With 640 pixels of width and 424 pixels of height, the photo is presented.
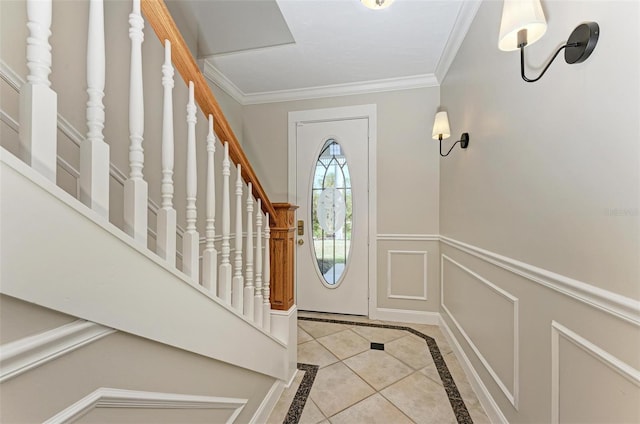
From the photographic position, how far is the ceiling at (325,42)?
71.6 inches

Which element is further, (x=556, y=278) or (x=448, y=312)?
(x=448, y=312)

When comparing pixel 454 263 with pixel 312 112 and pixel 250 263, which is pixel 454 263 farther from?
pixel 312 112

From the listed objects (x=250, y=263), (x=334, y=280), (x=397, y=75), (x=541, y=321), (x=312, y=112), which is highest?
(x=397, y=75)

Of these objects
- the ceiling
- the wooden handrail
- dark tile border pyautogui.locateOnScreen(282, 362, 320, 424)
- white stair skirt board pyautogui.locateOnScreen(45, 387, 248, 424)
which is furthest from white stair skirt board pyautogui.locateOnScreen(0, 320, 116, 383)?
the ceiling

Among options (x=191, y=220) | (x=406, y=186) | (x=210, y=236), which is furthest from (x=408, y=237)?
(x=191, y=220)

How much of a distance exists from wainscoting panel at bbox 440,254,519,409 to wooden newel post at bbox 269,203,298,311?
3.80ft

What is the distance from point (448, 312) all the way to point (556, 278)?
154cm

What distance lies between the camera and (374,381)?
1.78 metres

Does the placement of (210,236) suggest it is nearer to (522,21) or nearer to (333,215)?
(522,21)

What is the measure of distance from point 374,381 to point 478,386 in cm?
62

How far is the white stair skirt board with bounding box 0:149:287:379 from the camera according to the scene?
459 mm

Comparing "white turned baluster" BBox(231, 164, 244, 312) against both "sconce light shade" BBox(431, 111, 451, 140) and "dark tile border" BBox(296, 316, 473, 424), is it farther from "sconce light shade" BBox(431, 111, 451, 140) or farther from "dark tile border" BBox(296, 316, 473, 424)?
"sconce light shade" BBox(431, 111, 451, 140)

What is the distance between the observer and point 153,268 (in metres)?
0.71

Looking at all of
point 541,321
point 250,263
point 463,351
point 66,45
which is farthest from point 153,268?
point 463,351
